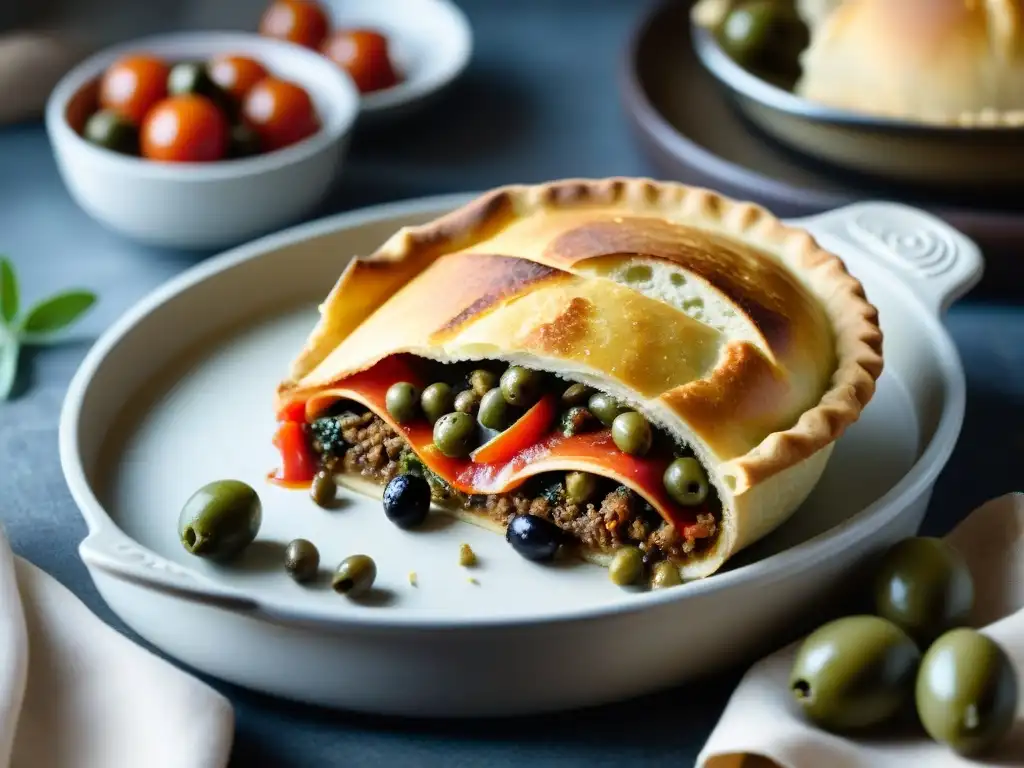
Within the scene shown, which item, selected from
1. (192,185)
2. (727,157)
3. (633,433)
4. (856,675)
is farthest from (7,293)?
(856,675)

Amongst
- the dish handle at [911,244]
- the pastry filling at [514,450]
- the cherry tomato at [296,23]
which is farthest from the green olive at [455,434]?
the cherry tomato at [296,23]

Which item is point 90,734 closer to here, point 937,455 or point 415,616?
point 415,616

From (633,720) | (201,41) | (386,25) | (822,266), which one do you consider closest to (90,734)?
(633,720)

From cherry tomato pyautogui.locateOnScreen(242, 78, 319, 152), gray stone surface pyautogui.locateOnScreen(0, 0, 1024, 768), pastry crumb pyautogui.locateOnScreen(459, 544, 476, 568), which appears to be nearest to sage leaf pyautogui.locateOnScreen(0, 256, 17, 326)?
gray stone surface pyautogui.locateOnScreen(0, 0, 1024, 768)

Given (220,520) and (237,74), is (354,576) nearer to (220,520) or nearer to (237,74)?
(220,520)

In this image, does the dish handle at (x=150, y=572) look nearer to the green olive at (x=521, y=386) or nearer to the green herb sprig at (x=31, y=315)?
the green olive at (x=521, y=386)

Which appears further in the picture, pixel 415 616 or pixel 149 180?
pixel 149 180
